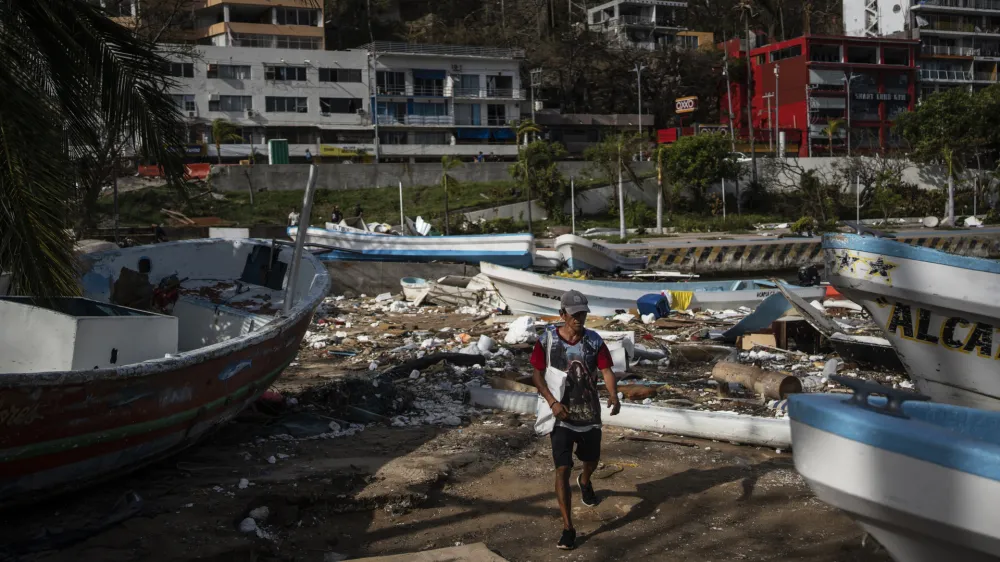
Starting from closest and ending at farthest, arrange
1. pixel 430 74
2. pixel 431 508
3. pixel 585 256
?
pixel 431 508 → pixel 585 256 → pixel 430 74

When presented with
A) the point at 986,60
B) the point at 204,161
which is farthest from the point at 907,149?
the point at 204,161

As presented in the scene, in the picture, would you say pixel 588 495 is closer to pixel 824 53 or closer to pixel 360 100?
pixel 360 100

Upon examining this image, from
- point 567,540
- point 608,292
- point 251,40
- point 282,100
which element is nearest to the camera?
point 567,540

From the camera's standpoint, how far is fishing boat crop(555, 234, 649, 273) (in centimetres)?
2317

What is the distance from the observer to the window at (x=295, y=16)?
57344 mm

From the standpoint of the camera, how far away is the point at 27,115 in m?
6.21

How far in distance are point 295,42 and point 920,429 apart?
191ft

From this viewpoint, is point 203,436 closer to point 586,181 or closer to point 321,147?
point 586,181

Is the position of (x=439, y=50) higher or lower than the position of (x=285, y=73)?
higher

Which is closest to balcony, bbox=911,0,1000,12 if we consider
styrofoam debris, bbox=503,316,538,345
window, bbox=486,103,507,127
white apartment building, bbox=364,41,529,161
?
white apartment building, bbox=364,41,529,161

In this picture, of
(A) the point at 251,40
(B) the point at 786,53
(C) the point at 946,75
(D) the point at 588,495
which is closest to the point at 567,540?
(D) the point at 588,495

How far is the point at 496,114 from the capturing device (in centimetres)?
5500

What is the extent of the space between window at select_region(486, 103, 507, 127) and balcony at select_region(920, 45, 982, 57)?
99.6 feet

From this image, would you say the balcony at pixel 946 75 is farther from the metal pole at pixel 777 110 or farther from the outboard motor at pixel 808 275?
the outboard motor at pixel 808 275
